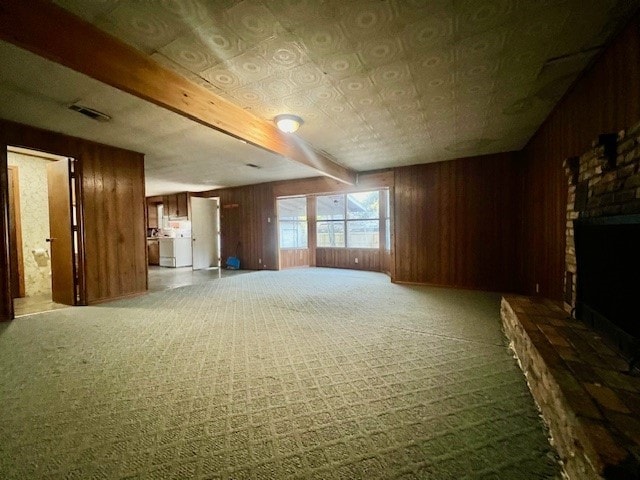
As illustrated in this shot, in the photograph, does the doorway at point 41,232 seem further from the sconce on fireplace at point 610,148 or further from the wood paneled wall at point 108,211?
the sconce on fireplace at point 610,148

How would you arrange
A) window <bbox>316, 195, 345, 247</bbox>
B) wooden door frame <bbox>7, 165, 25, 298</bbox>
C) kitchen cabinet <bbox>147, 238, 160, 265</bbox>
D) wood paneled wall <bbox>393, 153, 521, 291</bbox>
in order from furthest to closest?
kitchen cabinet <bbox>147, 238, 160, 265</bbox>, window <bbox>316, 195, 345, 247</bbox>, wood paneled wall <bbox>393, 153, 521, 291</bbox>, wooden door frame <bbox>7, 165, 25, 298</bbox>

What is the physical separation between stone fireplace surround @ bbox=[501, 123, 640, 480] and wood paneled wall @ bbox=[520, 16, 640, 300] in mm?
265

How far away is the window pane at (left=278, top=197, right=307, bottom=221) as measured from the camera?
835cm

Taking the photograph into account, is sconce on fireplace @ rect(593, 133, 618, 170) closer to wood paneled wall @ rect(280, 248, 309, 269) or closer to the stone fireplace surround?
the stone fireplace surround

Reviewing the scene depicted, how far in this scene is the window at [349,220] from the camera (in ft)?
24.4

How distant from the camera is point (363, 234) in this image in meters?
7.57

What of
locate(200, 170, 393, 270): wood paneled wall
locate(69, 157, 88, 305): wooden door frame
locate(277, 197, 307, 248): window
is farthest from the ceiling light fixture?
locate(277, 197, 307, 248): window

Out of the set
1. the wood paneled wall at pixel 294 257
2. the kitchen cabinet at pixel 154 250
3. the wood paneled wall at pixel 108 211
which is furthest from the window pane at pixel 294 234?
the kitchen cabinet at pixel 154 250

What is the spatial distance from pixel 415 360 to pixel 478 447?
87cm

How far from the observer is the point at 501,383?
1.82 m

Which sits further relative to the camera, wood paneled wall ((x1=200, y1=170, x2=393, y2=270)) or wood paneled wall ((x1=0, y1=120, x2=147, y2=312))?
wood paneled wall ((x1=200, y1=170, x2=393, y2=270))

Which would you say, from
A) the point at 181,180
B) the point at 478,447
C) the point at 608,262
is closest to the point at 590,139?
the point at 608,262

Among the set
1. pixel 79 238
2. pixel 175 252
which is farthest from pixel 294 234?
pixel 79 238

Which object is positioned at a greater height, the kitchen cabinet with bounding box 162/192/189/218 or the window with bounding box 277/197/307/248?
the kitchen cabinet with bounding box 162/192/189/218
